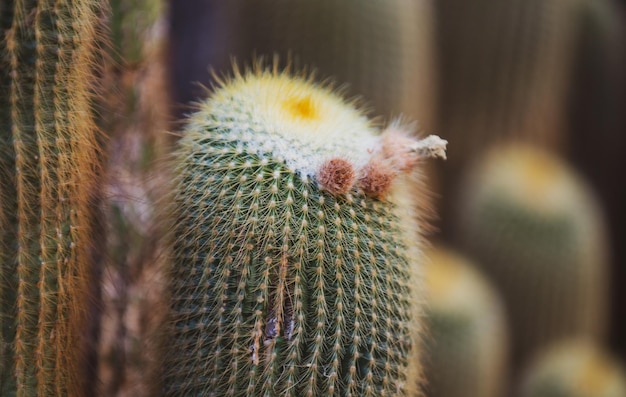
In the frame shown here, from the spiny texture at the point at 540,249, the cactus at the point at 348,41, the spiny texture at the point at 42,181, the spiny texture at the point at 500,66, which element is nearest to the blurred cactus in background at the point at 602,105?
the spiny texture at the point at 500,66

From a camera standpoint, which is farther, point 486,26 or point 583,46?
point 583,46

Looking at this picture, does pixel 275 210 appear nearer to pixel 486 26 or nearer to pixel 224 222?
pixel 224 222

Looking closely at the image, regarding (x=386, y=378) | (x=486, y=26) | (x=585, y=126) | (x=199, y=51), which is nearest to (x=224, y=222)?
(x=386, y=378)

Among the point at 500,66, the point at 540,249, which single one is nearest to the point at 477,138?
the point at 500,66

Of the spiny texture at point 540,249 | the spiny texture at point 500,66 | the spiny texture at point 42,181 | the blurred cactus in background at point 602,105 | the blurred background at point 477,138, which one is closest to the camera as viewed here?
the spiny texture at point 42,181

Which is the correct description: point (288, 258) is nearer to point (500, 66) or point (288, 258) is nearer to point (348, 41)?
point (348, 41)

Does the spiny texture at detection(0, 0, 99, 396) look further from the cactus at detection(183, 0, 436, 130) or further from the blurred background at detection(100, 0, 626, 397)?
the cactus at detection(183, 0, 436, 130)

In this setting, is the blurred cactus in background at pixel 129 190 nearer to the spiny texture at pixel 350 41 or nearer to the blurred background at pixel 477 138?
the blurred background at pixel 477 138
